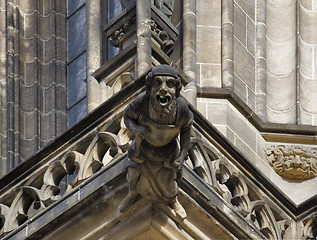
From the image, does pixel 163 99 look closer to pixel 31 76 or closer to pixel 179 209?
pixel 179 209

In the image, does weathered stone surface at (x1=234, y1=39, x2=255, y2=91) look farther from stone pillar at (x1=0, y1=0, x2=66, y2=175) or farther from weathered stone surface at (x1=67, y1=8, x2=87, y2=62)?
weathered stone surface at (x1=67, y1=8, x2=87, y2=62)

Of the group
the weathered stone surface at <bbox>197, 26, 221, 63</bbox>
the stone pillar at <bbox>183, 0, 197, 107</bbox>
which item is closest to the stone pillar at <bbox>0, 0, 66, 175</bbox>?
the weathered stone surface at <bbox>197, 26, 221, 63</bbox>

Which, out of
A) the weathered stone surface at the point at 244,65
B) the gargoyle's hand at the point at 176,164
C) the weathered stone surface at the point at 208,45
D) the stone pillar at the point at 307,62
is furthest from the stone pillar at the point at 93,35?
the gargoyle's hand at the point at 176,164

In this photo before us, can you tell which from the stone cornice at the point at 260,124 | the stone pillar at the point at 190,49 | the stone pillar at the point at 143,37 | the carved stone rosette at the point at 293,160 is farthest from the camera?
the carved stone rosette at the point at 293,160

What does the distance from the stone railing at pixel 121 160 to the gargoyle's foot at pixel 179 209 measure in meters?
0.15

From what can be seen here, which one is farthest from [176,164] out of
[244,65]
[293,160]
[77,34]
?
[77,34]

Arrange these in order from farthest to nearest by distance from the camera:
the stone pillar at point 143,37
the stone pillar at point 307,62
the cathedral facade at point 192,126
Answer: the stone pillar at point 307,62, the stone pillar at point 143,37, the cathedral facade at point 192,126

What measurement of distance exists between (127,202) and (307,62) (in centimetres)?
331

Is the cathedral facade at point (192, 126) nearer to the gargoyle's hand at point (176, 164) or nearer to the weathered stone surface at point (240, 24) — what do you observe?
the weathered stone surface at point (240, 24)

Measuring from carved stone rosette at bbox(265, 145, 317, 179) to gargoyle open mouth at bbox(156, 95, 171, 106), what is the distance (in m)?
3.02

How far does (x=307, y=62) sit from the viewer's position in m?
24.8

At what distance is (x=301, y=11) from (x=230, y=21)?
3.38 feet

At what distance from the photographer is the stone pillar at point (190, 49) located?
926 inches

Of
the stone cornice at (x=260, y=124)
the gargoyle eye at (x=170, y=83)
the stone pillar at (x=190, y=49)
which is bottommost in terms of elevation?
the gargoyle eye at (x=170, y=83)
